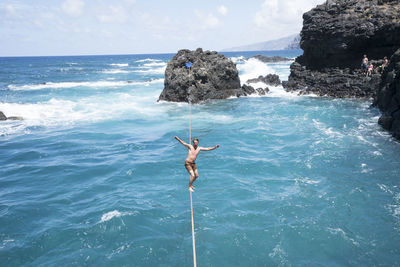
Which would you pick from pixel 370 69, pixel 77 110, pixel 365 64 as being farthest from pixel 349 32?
pixel 77 110

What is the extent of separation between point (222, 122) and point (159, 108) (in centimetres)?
871

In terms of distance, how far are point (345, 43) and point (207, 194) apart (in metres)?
26.9

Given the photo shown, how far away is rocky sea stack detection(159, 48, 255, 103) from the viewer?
1233 inches

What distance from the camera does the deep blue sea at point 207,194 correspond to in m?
8.91

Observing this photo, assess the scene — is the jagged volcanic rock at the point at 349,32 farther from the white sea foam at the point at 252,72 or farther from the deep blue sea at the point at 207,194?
the white sea foam at the point at 252,72

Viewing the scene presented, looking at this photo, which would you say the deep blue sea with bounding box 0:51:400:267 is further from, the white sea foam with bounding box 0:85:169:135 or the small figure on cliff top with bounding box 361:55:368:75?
the small figure on cliff top with bounding box 361:55:368:75

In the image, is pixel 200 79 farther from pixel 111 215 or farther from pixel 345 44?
pixel 111 215

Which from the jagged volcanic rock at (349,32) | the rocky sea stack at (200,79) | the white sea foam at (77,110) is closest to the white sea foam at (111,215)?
the white sea foam at (77,110)

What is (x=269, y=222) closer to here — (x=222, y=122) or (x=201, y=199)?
(x=201, y=199)

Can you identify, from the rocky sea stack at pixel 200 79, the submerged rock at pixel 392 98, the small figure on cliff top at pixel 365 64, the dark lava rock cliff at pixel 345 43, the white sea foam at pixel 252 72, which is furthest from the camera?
the white sea foam at pixel 252 72

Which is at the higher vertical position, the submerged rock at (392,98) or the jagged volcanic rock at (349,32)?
the jagged volcanic rock at (349,32)

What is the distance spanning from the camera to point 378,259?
827 cm

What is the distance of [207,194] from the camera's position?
12414 mm

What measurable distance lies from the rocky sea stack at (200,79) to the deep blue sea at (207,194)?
28.2 ft
